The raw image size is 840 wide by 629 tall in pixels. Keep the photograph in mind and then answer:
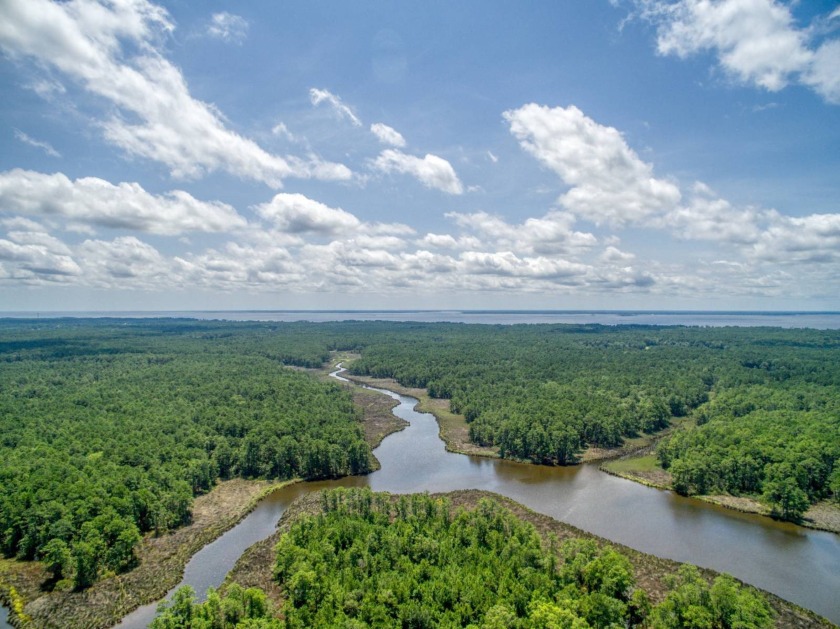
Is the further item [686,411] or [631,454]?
[686,411]

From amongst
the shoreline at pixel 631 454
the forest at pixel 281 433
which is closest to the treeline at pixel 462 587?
the forest at pixel 281 433

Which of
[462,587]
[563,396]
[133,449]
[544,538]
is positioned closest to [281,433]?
[133,449]

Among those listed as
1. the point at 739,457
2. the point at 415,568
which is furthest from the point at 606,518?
the point at 415,568

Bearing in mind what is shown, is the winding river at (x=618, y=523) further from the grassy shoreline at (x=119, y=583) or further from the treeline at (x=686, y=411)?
the treeline at (x=686, y=411)

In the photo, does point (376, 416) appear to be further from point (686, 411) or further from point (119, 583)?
point (686, 411)

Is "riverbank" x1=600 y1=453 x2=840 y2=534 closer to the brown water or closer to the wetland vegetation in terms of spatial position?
the wetland vegetation

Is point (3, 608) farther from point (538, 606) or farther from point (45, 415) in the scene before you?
point (45, 415)

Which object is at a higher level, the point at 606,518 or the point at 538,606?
the point at 538,606
